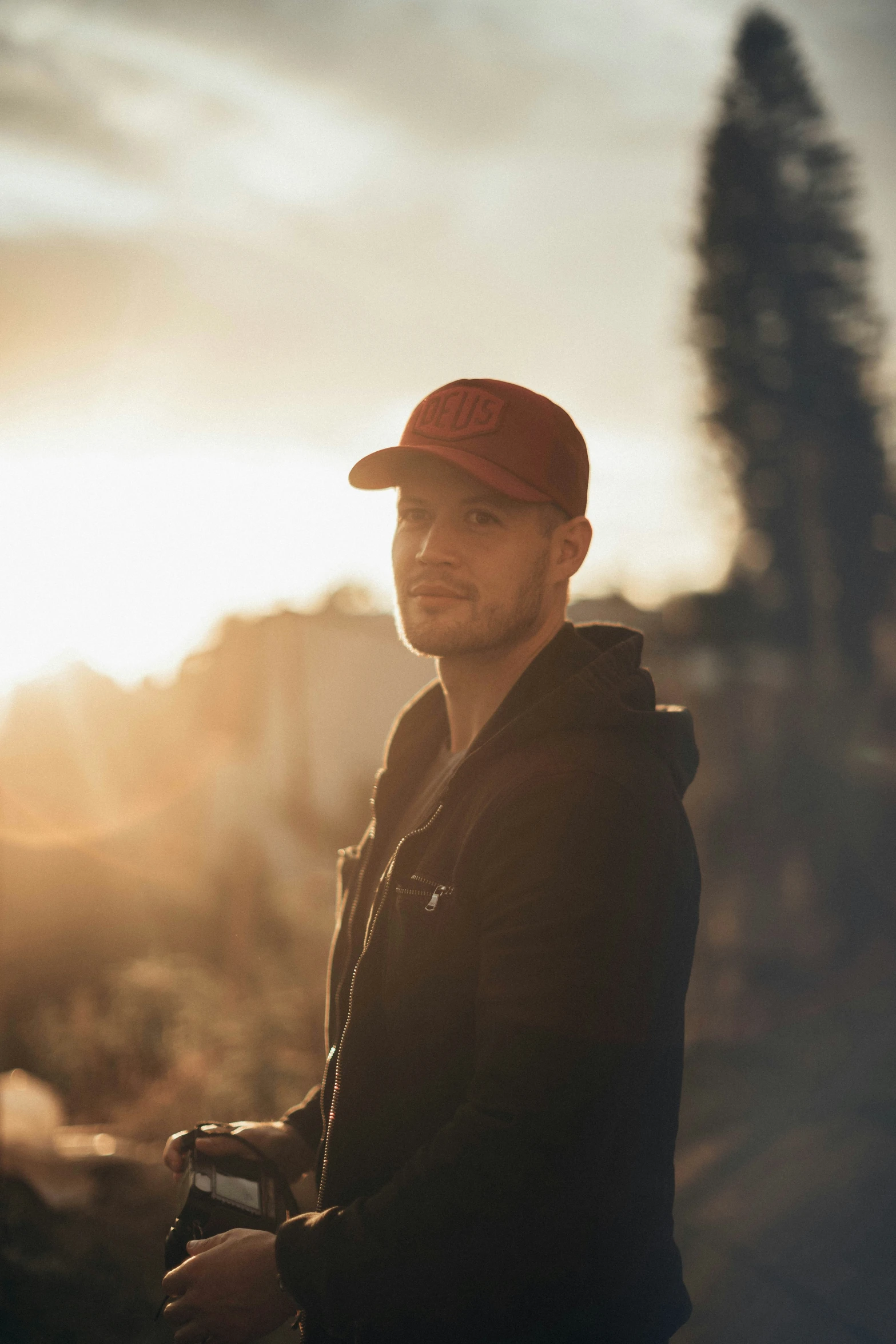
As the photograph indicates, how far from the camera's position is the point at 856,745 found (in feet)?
54.9

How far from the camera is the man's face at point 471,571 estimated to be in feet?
7.16

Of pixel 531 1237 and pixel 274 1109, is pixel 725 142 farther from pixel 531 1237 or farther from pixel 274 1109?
pixel 531 1237

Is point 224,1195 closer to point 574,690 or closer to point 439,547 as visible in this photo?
point 574,690

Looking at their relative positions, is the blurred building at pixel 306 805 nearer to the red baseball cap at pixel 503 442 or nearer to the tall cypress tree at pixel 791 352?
A: the tall cypress tree at pixel 791 352

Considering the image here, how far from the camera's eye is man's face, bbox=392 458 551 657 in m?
2.18

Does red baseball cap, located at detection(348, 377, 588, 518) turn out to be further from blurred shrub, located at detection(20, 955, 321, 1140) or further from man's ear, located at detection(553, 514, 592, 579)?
blurred shrub, located at detection(20, 955, 321, 1140)

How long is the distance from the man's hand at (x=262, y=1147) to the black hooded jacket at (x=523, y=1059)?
35cm

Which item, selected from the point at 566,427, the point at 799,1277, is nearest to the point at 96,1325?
the point at 799,1277

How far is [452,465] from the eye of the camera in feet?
7.23

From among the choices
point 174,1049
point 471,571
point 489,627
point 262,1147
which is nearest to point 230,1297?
point 262,1147

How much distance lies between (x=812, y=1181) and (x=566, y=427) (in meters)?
3.66

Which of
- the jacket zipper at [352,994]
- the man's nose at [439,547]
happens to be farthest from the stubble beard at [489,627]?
the jacket zipper at [352,994]

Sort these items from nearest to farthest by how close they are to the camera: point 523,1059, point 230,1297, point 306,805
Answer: point 523,1059, point 230,1297, point 306,805

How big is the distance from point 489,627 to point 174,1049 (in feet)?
19.3
